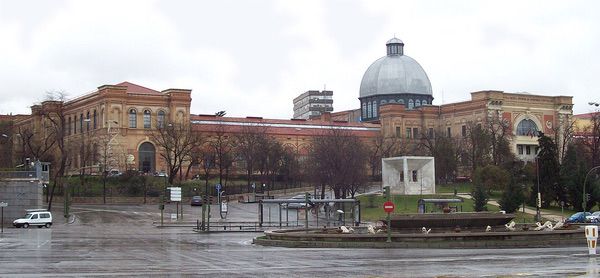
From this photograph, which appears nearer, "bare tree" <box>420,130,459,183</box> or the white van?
the white van

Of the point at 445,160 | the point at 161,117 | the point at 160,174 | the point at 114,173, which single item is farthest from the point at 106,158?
the point at 445,160

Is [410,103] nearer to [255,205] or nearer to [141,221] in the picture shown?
[255,205]

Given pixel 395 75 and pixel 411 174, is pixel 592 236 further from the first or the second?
pixel 395 75

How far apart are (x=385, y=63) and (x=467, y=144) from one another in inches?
1399

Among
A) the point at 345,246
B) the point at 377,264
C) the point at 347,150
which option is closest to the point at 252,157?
the point at 347,150

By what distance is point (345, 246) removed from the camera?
38250 millimetres

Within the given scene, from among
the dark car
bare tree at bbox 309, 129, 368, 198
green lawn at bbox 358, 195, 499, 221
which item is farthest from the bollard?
the dark car

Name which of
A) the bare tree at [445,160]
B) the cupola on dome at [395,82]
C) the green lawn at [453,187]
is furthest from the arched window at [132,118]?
the cupola on dome at [395,82]

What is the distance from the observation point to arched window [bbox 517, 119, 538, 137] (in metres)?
136

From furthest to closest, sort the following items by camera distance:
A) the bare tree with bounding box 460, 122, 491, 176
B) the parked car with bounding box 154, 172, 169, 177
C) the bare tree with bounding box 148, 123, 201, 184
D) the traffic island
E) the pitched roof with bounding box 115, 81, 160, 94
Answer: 1. the pitched roof with bounding box 115, 81, 160, 94
2. the bare tree with bounding box 460, 122, 491, 176
3. the parked car with bounding box 154, 172, 169, 177
4. the bare tree with bounding box 148, 123, 201, 184
5. the traffic island

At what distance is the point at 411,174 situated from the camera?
92.8 metres

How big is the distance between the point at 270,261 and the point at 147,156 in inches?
3596

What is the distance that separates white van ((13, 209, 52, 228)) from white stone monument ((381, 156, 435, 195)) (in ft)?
124

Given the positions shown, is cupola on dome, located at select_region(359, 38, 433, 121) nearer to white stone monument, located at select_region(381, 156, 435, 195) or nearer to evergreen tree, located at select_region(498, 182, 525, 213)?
white stone monument, located at select_region(381, 156, 435, 195)
